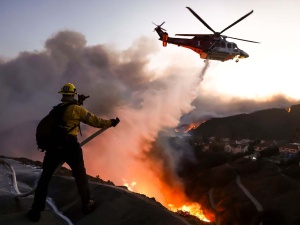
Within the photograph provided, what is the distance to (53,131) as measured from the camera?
19.6 feet

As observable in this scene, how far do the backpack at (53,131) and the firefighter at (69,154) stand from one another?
0.07m

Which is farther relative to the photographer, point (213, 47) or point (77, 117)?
point (213, 47)

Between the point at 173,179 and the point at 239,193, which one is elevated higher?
the point at 173,179

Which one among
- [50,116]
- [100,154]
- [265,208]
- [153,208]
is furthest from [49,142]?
[100,154]

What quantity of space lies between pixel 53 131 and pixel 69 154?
0.57 metres

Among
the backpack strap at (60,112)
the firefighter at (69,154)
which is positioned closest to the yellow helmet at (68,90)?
the firefighter at (69,154)

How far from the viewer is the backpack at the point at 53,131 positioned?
234 inches

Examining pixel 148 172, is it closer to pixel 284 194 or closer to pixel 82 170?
pixel 284 194

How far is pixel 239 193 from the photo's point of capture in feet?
156

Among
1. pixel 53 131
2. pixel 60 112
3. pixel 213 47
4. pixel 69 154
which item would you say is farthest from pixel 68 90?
pixel 213 47

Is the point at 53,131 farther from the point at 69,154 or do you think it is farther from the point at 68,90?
the point at 68,90

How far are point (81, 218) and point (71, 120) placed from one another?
2062mm

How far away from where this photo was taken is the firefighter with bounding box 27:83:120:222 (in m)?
5.95

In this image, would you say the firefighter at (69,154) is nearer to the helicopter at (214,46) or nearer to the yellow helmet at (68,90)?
the yellow helmet at (68,90)
